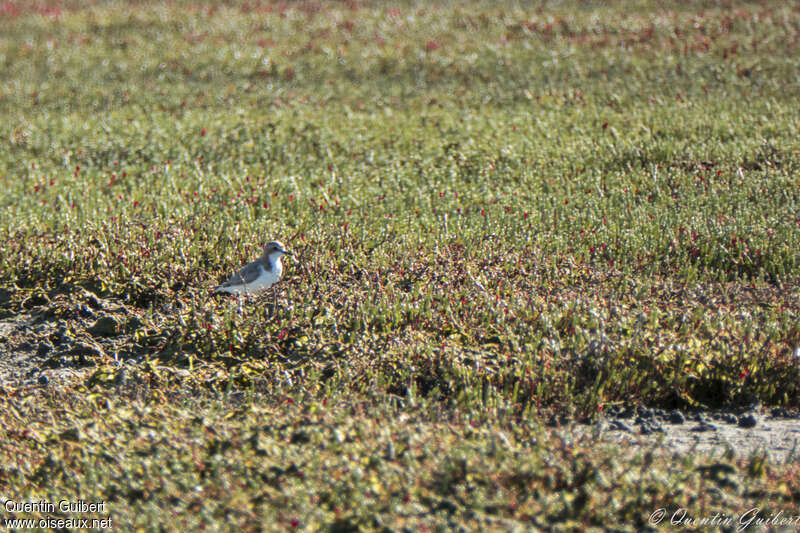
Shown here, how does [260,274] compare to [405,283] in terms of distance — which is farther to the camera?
[405,283]

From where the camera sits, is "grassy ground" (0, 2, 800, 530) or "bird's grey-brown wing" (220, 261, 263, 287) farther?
"bird's grey-brown wing" (220, 261, 263, 287)

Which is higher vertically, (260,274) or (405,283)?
(260,274)

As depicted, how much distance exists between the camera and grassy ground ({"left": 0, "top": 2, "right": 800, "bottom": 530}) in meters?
5.04

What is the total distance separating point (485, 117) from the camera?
16.3 metres

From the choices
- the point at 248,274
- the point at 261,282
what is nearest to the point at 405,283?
the point at 261,282

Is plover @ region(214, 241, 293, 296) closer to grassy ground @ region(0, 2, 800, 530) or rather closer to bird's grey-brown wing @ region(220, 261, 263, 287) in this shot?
bird's grey-brown wing @ region(220, 261, 263, 287)

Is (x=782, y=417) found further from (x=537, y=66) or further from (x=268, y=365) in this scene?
(x=537, y=66)

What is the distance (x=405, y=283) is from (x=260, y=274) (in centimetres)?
167

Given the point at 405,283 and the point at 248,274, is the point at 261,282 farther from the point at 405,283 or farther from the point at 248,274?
the point at 405,283

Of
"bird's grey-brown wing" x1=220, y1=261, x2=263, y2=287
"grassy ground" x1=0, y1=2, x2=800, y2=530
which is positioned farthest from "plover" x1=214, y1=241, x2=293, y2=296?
"grassy ground" x1=0, y1=2, x2=800, y2=530

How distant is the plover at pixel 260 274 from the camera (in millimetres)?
8102

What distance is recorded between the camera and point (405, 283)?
8.84 meters

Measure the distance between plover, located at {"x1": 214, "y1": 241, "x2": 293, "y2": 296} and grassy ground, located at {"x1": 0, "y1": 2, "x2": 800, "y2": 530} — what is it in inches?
8.4

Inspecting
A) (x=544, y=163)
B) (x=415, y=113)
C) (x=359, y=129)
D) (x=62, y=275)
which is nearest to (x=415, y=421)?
(x=62, y=275)
